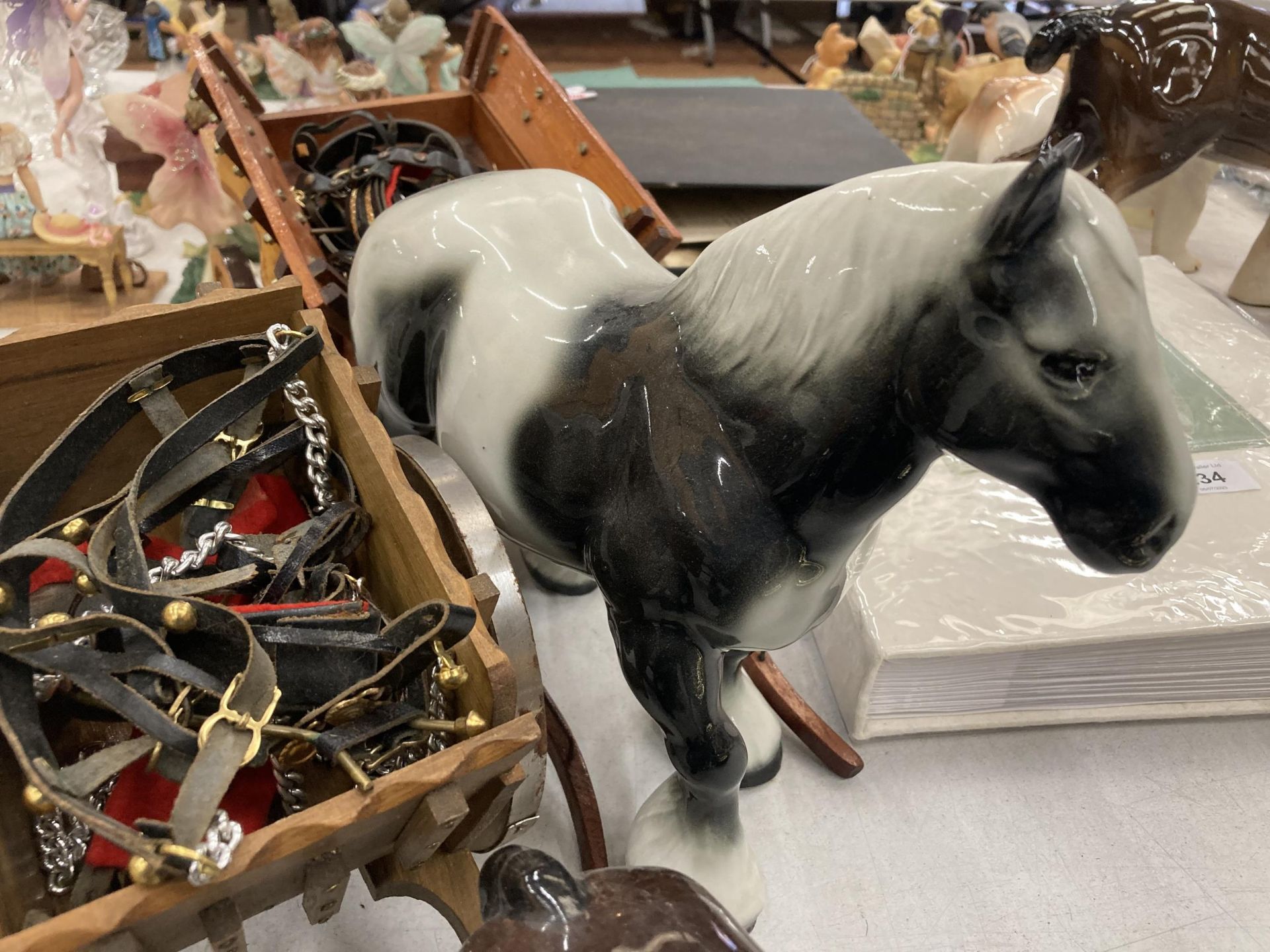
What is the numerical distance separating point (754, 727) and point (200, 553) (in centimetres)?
47

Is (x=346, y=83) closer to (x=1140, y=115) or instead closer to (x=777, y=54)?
(x=1140, y=115)

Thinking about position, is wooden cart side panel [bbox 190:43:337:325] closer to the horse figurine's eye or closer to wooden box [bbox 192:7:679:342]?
wooden box [bbox 192:7:679:342]

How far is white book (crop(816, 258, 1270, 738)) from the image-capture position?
0.76 meters

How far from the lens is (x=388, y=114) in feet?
3.56

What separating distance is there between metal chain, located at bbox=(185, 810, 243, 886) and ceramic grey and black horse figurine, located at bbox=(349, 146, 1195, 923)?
254mm

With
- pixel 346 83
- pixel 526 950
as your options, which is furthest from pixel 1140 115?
pixel 526 950

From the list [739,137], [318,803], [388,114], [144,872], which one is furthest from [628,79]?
[144,872]

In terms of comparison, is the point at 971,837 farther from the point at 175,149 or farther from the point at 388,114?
the point at 175,149

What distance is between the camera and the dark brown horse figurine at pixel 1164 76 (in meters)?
1.10

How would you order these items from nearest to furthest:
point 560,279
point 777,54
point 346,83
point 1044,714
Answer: point 560,279 → point 1044,714 → point 346,83 → point 777,54

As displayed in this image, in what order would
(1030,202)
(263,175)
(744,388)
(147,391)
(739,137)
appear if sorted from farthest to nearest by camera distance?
(739,137)
(263,175)
(147,391)
(744,388)
(1030,202)

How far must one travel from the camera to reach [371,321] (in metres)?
0.69

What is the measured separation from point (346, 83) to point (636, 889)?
1.22m

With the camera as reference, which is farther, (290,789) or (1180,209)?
(1180,209)
